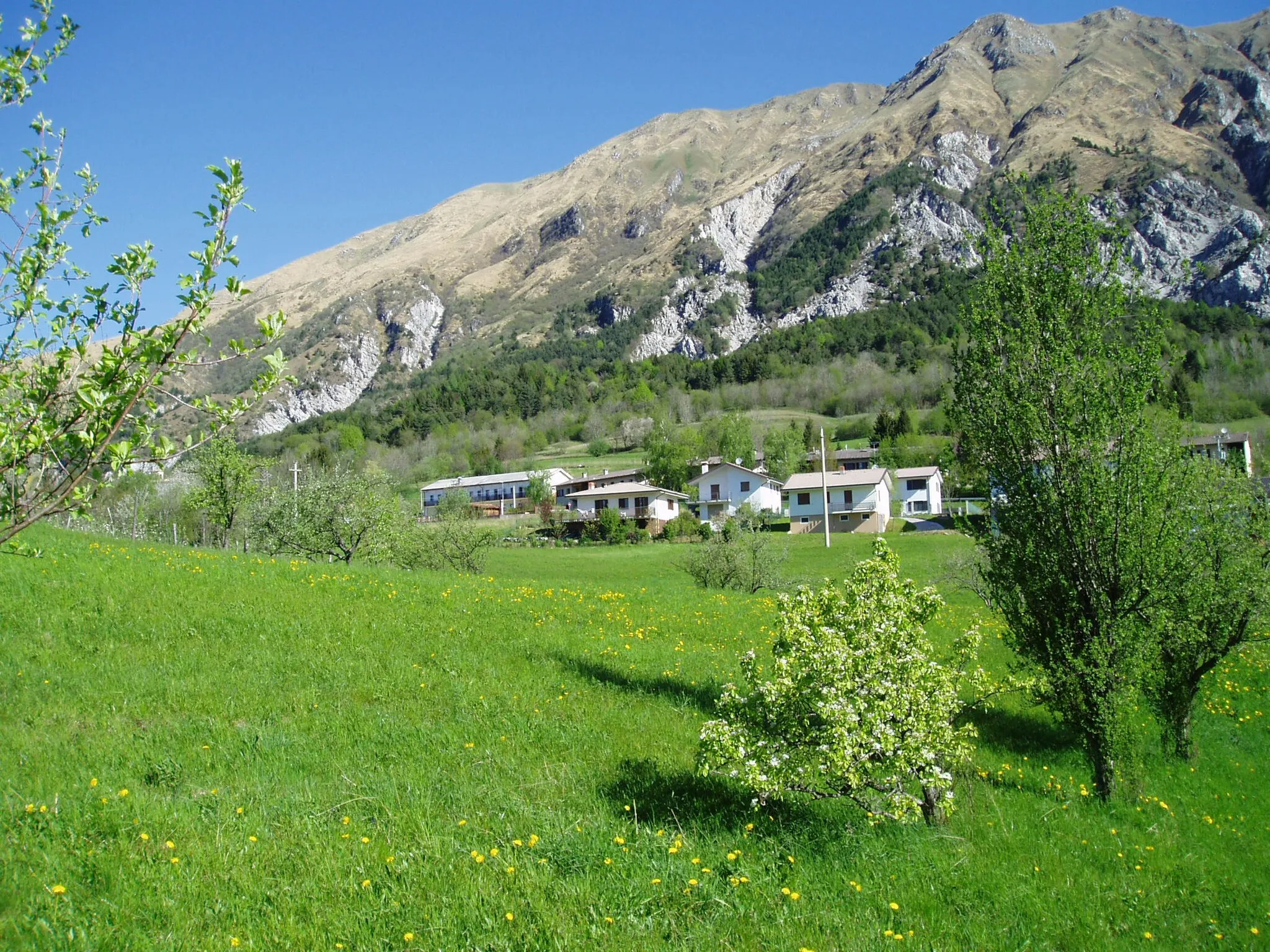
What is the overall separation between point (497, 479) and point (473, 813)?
127725mm

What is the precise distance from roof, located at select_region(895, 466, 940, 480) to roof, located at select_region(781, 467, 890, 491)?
6.10 metres

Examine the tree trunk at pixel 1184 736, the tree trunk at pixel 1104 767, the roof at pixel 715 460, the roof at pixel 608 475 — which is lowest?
the tree trunk at pixel 1184 736

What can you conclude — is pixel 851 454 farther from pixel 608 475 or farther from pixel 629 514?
pixel 629 514

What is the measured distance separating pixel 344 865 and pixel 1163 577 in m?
11.0

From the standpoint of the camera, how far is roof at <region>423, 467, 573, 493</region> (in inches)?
5044

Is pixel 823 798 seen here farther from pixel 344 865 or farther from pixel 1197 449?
pixel 1197 449

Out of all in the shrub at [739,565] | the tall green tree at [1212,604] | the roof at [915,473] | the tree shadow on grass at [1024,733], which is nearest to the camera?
the tall green tree at [1212,604]

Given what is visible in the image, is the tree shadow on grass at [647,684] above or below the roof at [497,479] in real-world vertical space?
below

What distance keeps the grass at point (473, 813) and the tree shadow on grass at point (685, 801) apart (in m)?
0.05

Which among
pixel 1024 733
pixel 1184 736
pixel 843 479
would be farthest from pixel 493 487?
pixel 1184 736

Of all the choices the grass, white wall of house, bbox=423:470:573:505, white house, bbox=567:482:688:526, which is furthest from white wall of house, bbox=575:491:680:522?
the grass

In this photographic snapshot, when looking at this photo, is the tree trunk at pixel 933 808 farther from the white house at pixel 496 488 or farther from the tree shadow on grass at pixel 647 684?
the white house at pixel 496 488

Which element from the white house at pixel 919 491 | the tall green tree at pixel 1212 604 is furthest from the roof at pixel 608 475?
the tall green tree at pixel 1212 604

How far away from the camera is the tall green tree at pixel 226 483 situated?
42.8 metres
